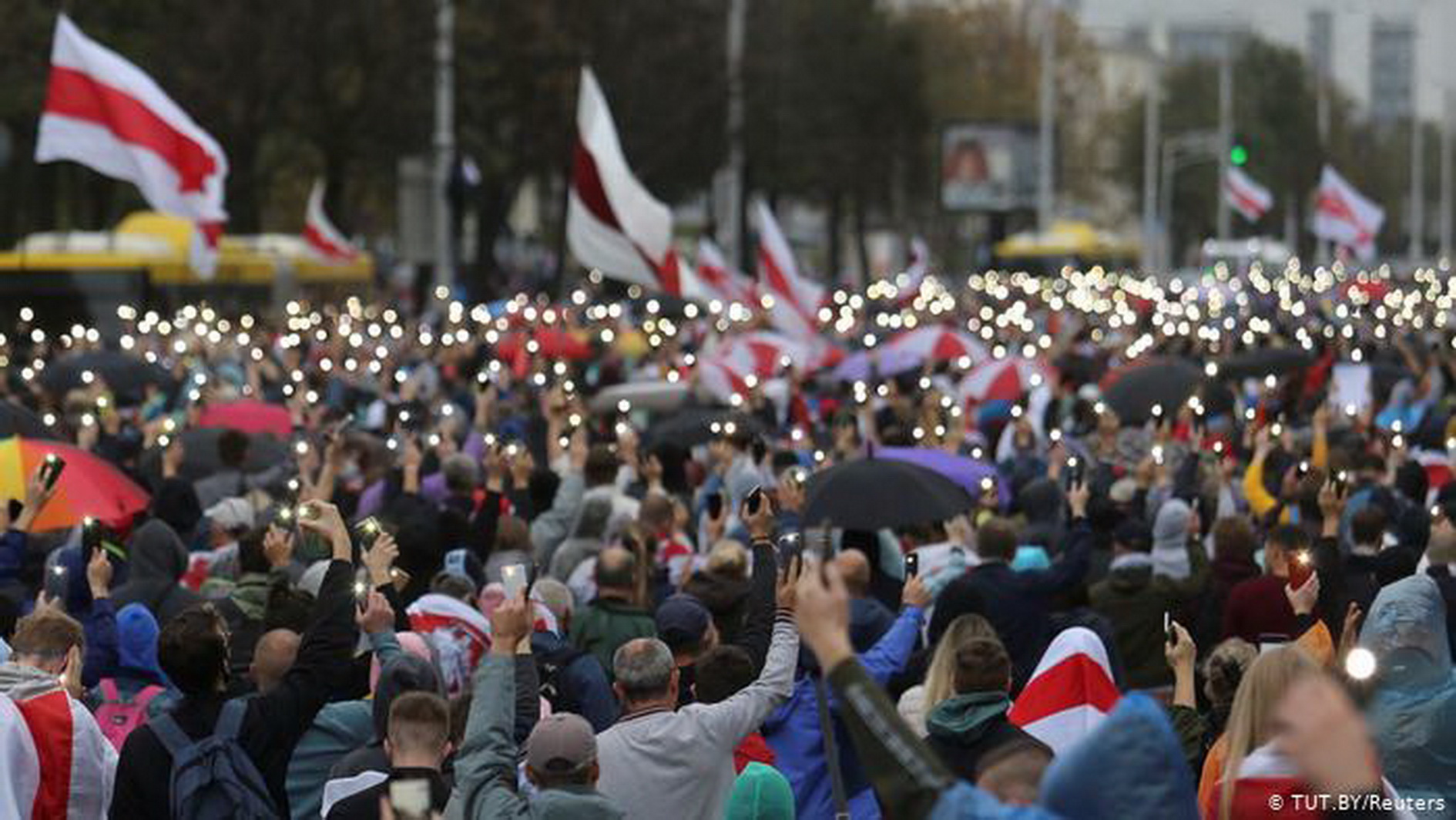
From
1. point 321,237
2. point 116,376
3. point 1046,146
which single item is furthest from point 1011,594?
point 1046,146

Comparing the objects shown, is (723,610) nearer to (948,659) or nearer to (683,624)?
(683,624)

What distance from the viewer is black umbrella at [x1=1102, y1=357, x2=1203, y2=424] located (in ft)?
66.7

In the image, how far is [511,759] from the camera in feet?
24.5

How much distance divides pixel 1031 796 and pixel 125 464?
11161mm

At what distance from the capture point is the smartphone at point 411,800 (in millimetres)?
5484

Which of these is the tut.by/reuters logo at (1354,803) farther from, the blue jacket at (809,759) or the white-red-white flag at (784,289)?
the white-red-white flag at (784,289)

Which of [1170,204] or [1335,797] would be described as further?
[1170,204]

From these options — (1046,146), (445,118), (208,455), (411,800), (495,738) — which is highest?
(445,118)

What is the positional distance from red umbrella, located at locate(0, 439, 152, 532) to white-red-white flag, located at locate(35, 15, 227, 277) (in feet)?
30.9

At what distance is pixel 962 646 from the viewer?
840 cm

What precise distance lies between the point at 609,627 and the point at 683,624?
1323 millimetres

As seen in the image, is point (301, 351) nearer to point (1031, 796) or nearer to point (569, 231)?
point (569, 231)

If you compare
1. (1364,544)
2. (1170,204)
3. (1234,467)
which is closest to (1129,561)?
(1364,544)

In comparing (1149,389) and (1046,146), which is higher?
(1046,146)
